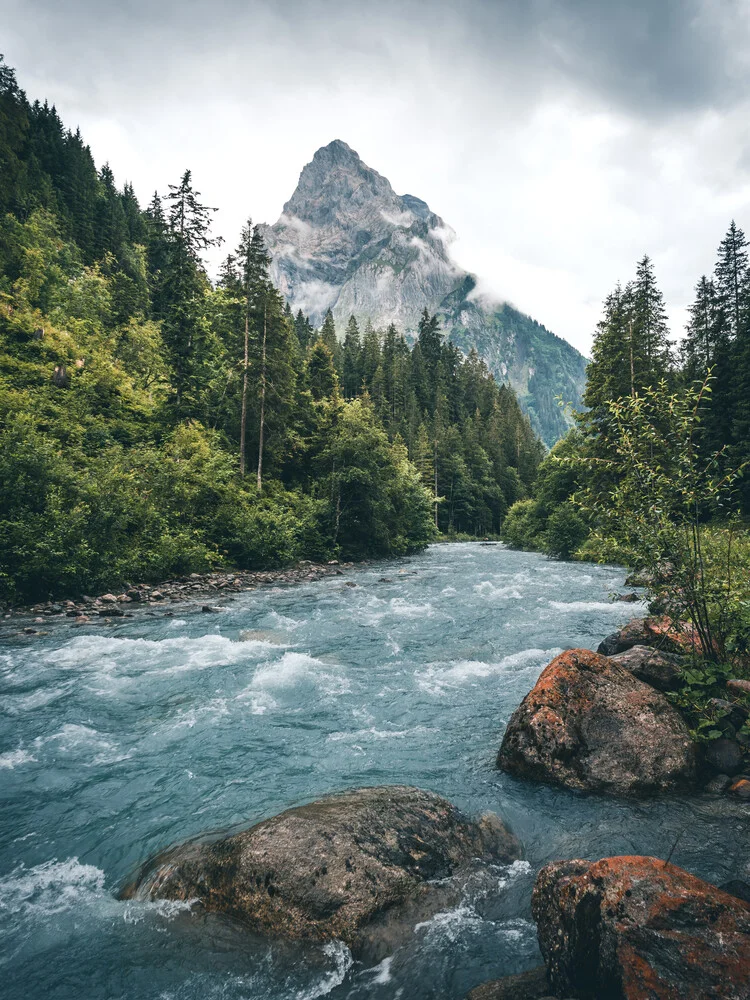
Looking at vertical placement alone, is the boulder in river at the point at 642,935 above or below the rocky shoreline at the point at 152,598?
above

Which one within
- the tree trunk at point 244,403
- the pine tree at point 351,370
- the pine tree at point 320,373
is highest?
the pine tree at point 351,370

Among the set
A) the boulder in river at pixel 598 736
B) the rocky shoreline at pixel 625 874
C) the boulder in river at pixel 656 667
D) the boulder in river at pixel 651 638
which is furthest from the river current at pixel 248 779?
the boulder in river at pixel 656 667

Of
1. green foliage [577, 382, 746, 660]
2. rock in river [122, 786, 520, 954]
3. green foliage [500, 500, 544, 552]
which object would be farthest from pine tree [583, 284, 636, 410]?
rock in river [122, 786, 520, 954]

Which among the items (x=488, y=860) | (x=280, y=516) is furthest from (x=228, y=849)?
(x=280, y=516)

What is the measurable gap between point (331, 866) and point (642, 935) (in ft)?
9.40

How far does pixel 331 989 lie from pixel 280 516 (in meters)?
26.5

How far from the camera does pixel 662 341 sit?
3553 cm

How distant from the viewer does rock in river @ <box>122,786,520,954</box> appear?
472 centimetres

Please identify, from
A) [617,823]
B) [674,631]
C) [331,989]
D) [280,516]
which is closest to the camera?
[331,989]

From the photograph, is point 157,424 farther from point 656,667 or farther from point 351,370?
point 351,370

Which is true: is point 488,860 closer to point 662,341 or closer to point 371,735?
point 371,735

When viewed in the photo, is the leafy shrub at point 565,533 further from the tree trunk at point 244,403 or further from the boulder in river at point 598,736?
the boulder in river at point 598,736

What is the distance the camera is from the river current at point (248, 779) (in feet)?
14.5

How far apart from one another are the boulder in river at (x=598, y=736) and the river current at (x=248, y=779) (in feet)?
1.08
